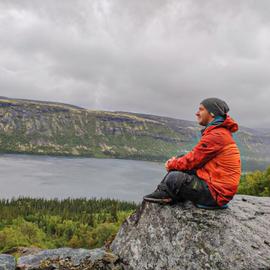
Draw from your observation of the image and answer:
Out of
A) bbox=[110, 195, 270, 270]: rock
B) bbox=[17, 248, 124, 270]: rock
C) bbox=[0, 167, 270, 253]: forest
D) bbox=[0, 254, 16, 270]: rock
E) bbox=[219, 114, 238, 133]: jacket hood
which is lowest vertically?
bbox=[0, 167, 270, 253]: forest

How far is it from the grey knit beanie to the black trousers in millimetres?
1916

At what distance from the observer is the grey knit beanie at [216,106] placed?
305 inches

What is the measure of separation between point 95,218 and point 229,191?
103m

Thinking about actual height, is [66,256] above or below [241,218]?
Result: below

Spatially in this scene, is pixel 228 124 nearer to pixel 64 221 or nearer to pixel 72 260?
pixel 72 260

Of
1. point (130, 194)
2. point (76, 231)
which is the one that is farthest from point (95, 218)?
point (130, 194)

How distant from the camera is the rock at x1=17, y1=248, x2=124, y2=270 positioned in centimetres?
744

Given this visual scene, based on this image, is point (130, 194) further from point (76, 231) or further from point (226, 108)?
point (226, 108)

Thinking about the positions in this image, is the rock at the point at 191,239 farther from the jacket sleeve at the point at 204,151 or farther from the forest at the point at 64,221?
the forest at the point at 64,221

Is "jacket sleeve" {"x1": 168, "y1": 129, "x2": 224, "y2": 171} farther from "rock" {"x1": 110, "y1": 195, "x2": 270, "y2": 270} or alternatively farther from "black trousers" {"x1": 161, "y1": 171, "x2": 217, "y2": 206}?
"rock" {"x1": 110, "y1": 195, "x2": 270, "y2": 270}

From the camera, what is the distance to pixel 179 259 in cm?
731

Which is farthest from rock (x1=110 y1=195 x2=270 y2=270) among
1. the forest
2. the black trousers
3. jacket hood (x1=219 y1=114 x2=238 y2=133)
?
the forest

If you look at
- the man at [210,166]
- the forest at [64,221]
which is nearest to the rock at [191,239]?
the man at [210,166]

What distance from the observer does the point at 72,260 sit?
7.73 meters
